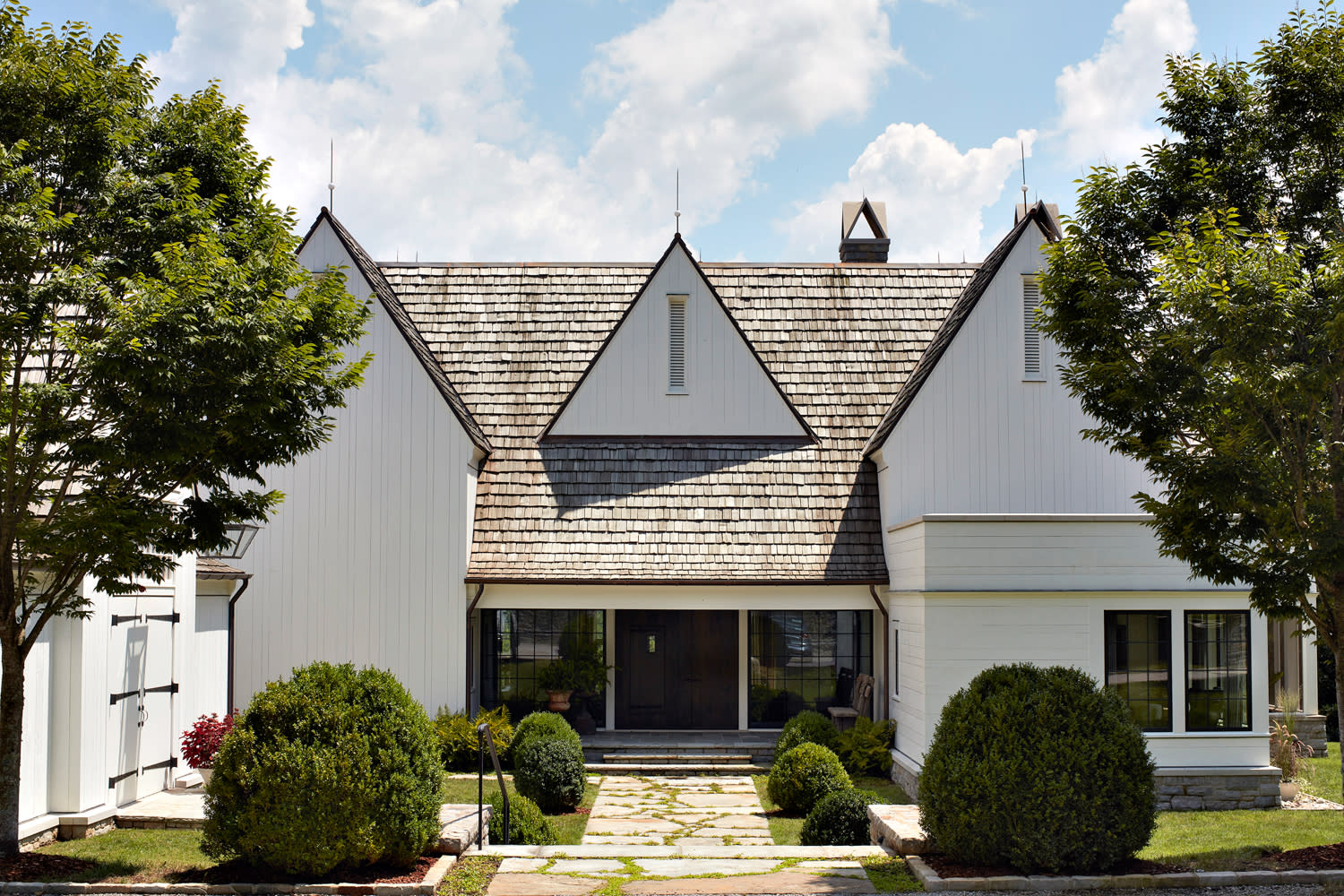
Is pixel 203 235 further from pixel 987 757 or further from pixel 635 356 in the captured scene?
pixel 635 356

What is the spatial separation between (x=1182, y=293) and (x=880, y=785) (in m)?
8.52

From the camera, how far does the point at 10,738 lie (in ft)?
28.7

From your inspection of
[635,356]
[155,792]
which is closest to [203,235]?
[155,792]

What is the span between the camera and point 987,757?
844 cm

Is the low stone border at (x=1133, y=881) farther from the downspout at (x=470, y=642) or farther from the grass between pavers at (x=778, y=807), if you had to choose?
the downspout at (x=470, y=642)

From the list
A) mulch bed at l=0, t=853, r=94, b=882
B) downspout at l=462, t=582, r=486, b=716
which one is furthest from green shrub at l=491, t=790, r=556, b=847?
downspout at l=462, t=582, r=486, b=716

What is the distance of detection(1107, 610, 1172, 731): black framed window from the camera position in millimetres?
14211

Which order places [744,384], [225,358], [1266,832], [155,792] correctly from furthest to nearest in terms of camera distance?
[744,384]
[155,792]
[1266,832]
[225,358]

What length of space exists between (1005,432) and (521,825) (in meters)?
10.0

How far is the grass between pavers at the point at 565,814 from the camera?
11945 millimetres

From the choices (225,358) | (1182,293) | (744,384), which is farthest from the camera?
(744,384)

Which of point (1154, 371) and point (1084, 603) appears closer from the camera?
point (1154, 371)

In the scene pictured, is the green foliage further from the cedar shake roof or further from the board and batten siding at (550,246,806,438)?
the board and batten siding at (550,246,806,438)

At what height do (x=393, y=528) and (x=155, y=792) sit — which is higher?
(x=393, y=528)
